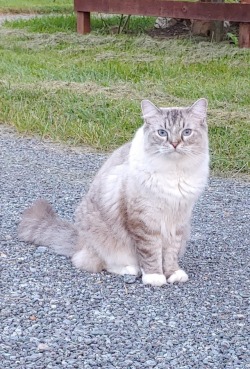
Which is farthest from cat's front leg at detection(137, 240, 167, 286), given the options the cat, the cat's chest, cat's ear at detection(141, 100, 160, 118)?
cat's ear at detection(141, 100, 160, 118)

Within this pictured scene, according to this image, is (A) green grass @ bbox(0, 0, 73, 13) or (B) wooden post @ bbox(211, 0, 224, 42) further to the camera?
(A) green grass @ bbox(0, 0, 73, 13)

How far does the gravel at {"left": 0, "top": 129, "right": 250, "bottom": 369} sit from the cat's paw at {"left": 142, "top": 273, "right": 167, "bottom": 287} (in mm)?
34

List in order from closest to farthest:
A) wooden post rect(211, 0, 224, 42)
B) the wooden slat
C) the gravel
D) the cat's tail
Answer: the gravel, the cat's tail, the wooden slat, wooden post rect(211, 0, 224, 42)

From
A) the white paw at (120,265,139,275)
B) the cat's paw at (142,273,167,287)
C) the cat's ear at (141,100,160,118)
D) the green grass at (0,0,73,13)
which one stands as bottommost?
the green grass at (0,0,73,13)

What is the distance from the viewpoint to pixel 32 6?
63.5 ft

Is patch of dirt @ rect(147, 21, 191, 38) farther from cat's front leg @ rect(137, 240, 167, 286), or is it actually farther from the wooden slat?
cat's front leg @ rect(137, 240, 167, 286)

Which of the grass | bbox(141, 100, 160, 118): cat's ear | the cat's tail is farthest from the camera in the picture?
the grass

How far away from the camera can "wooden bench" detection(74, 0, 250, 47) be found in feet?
36.6

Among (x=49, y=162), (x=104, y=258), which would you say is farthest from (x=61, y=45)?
(x=104, y=258)

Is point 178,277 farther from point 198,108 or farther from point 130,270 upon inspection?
point 198,108

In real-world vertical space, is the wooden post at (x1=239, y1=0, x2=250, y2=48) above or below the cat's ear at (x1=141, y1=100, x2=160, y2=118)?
below

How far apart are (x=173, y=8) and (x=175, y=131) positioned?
811 cm

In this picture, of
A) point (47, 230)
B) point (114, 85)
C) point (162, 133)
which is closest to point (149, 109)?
point (162, 133)

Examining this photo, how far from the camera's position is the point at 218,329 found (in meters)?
3.46
